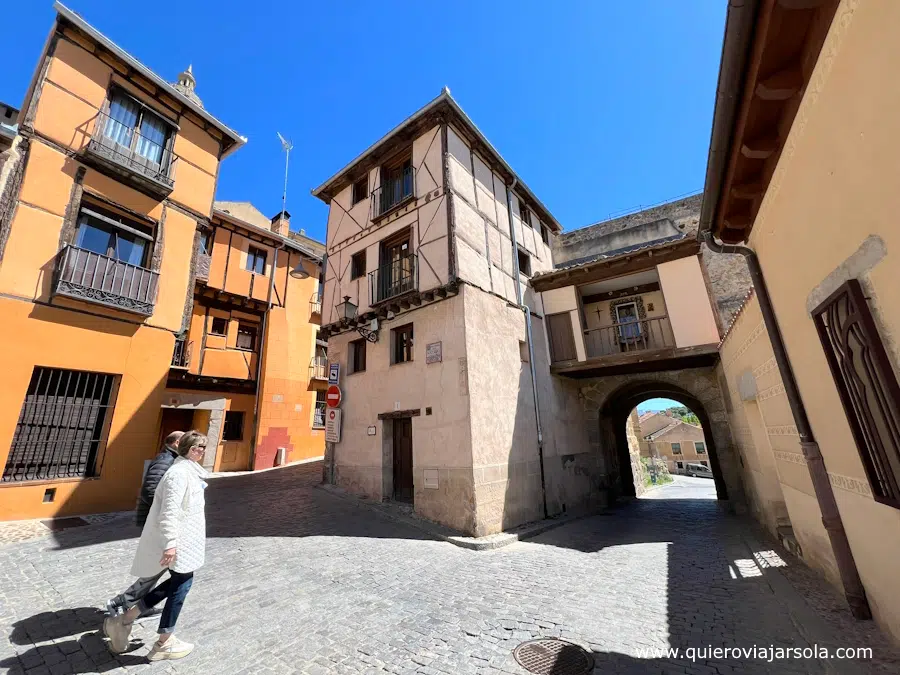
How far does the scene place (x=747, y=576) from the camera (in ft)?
16.1

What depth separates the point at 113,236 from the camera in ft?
28.9

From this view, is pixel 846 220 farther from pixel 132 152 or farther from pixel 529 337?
pixel 132 152

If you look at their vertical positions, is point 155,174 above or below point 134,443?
above

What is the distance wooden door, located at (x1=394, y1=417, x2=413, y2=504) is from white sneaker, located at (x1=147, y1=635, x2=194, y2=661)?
6209mm

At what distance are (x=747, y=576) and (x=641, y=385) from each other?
8.10 metres

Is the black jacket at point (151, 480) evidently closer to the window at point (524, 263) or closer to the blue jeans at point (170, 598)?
the blue jeans at point (170, 598)

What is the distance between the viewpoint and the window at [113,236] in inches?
331

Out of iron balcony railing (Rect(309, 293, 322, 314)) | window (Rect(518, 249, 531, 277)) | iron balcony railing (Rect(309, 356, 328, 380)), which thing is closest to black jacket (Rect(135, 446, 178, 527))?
window (Rect(518, 249, 531, 277))

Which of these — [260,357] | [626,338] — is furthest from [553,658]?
[260,357]

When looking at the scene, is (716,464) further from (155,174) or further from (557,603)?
(155,174)

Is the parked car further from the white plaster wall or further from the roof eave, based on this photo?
the roof eave

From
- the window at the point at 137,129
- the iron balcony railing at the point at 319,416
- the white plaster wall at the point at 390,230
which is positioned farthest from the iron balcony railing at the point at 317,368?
the window at the point at 137,129

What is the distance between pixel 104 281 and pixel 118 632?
8.02 meters

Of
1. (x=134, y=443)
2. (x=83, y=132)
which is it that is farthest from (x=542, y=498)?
(x=83, y=132)
